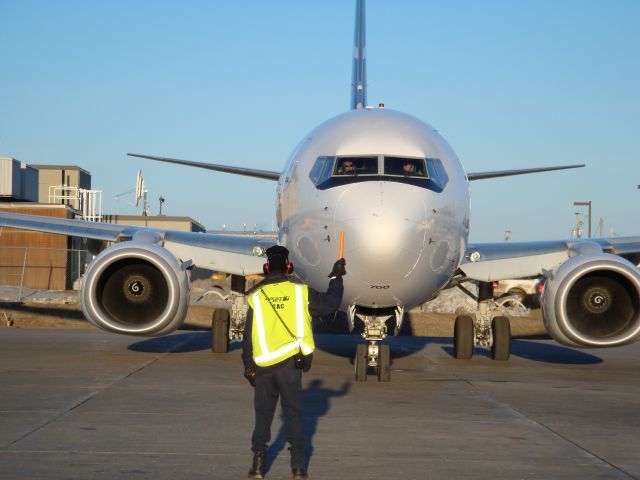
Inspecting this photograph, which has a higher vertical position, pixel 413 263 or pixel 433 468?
pixel 413 263

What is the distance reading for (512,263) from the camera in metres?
16.5

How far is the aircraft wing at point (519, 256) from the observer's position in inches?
637

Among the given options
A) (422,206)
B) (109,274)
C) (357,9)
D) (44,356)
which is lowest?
(44,356)

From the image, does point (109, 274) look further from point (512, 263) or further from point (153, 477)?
point (153, 477)

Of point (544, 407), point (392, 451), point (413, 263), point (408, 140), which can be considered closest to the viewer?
point (392, 451)

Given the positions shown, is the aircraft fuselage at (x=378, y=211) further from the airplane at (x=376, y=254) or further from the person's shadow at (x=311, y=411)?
the person's shadow at (x=311, y=411)

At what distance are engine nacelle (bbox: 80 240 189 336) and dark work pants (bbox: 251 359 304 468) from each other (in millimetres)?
8205

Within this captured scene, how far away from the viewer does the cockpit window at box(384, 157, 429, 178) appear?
12891 mm

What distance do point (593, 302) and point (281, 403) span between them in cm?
941

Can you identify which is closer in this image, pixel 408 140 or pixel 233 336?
pixel 408 140

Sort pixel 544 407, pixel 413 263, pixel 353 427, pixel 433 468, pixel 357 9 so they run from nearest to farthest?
pixel 433 468
pixel 353 427
pixel 544 407
pixel 413 263
pixel 357 9

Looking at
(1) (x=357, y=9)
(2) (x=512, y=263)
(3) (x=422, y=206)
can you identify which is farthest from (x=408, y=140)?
(1) (x=357, y=9)

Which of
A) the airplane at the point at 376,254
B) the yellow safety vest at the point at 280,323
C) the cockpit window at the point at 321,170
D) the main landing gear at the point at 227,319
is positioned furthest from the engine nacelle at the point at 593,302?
the yellow safety vest at the point at 280,323

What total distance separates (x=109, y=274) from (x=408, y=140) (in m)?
5.43
